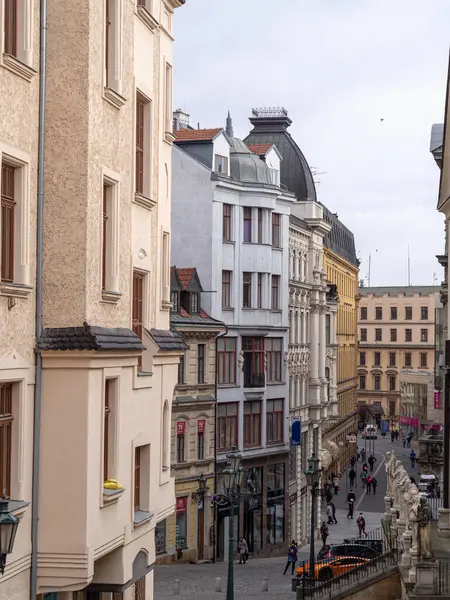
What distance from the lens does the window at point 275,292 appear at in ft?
190

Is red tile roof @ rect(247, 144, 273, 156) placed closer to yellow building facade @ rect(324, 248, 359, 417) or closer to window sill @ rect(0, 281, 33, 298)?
yellow building facade @ rect(324, 248, 359, 417)

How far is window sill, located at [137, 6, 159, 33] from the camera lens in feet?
65.7

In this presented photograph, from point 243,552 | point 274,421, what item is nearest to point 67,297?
point 243,552

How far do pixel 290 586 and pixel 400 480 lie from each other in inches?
519

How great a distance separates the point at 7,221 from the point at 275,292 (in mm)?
43123

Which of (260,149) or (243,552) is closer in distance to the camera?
(243,552)

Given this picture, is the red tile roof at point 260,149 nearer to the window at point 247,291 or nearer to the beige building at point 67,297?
the window at point 247,291

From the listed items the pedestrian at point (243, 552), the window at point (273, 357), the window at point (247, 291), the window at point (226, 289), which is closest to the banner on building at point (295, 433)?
the window at point (273, 357)

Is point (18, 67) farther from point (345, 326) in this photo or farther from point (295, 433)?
point (345, 326)

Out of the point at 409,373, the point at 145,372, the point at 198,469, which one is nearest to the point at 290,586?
the point at 198,469

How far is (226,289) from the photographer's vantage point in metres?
54.8

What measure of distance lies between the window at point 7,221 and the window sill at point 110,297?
1.91m

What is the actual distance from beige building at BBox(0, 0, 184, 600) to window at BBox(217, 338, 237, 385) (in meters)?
34.9

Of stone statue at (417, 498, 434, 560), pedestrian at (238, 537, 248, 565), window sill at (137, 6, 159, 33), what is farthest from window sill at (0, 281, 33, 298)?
pedestrian at (238, 537, 248, 565)
